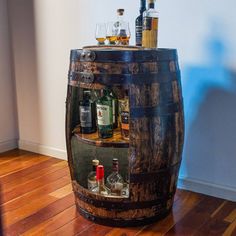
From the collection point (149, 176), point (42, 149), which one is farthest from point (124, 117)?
point (42, 149)

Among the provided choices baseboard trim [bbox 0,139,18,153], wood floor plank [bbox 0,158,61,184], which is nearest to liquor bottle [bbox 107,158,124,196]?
wood floor plank [bbox 0,158,61,184]

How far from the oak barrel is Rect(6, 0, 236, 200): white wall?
1.07 feet

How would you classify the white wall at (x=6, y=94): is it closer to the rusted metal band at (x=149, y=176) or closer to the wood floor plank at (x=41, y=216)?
the wood floor plank at (x=41, y=216)

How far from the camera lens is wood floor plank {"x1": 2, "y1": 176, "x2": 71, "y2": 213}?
5.85 ft

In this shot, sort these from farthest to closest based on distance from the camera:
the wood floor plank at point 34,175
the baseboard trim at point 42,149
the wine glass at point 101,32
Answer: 1. the baseboard trim at point 42,149
2. the wood floor plank at point 34,175
3. the wine glass at point 101,32

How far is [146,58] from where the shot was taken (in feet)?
4.60

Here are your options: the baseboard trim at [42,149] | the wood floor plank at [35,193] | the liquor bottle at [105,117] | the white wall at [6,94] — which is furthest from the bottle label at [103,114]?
the white wall at [6,94]

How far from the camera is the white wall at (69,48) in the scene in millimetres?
1761

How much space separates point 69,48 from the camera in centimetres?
225

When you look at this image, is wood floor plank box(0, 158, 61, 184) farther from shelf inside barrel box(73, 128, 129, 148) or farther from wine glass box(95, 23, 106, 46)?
wine glass box(95, 23, 106, 46)

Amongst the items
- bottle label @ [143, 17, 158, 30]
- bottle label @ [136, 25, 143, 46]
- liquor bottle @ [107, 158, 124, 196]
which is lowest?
liquor bottle @ [107, 158, 124, 196]

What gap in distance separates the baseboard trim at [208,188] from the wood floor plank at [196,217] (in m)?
0.03

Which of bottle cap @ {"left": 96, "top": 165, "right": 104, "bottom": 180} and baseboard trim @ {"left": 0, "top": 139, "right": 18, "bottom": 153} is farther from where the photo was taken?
baseboard trim @ {"left": 0, "top": 139, "right": 18, "bottom": 153}

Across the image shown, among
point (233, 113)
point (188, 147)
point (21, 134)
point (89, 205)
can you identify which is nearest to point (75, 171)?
point (89, 205)
